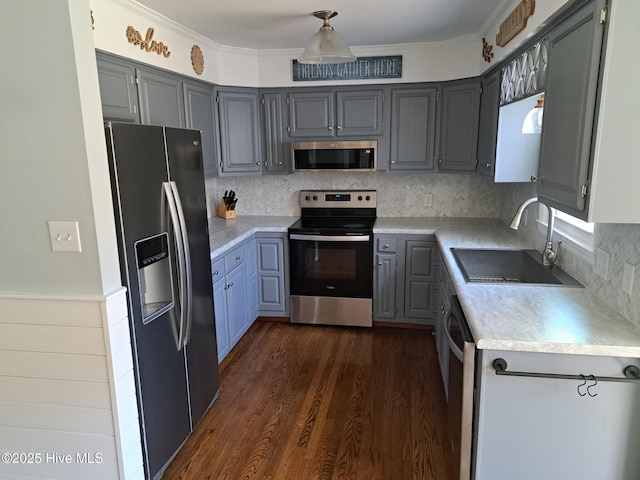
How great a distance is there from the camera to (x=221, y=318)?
3.09 meters

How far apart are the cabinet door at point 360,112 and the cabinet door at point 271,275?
116cm

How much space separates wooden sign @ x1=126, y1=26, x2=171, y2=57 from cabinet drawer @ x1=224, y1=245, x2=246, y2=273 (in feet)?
4.72

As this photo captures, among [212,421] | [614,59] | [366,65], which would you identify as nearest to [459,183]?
[366,65]

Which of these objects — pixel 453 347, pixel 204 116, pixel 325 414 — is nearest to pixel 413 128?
pixel 204 116

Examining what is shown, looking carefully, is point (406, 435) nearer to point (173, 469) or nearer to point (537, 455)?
point (537, 455)

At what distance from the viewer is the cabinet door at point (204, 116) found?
3199 mm

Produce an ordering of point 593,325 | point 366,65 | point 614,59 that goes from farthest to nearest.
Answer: point 366,65, point 593,325, point 614,59

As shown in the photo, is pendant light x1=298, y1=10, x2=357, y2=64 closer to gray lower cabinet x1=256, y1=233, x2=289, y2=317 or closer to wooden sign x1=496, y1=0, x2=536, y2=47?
wooden sign x1=496, y1=0, x2=536, y2=47

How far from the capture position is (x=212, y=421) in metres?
2.54

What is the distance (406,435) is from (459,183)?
2.37 m

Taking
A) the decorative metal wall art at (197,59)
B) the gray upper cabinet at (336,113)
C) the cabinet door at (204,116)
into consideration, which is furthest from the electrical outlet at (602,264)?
the decorative metal wall art at (197,59)

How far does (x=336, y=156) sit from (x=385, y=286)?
3.98ft

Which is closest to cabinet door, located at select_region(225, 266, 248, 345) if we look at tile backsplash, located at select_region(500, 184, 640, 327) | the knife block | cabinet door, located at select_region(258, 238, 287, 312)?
cabinet door, located at select_region(258, 238, 287, 312)

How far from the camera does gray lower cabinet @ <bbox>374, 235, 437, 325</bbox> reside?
355 centimetres
